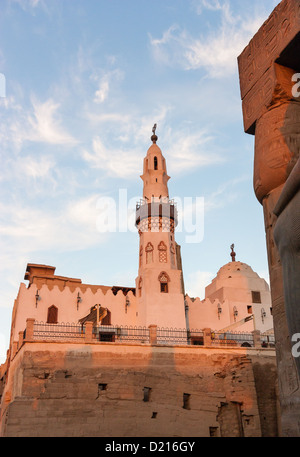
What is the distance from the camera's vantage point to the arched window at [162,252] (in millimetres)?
27734

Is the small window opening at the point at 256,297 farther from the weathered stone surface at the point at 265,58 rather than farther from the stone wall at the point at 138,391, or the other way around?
the weathered stone surface at the point at 265,58

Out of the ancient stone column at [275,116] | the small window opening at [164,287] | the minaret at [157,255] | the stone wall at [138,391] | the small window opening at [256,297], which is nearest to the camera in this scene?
the ancient stone column at [275,116]

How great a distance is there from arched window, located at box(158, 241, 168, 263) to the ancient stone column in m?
19.8

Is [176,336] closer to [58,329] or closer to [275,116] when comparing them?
[58,329]

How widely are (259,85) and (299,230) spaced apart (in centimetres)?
419

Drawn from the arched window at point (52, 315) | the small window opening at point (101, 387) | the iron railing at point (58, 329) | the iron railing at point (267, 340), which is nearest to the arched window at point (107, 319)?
the iron railing at point (58, 329)

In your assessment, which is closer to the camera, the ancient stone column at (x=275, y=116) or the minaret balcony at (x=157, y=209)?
the ancient stone column at (x=275, y=116)

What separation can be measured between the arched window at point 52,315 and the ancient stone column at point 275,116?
63.4 feet

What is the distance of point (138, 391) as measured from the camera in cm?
1681

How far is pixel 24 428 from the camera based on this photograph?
598 inches

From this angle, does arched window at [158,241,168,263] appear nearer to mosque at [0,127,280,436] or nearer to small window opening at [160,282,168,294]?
mosque at [0,127,280,436]

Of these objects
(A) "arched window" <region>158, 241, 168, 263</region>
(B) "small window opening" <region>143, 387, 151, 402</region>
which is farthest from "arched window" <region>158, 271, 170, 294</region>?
(B) "small window opening" <region>143, 387, 151, 402</region>

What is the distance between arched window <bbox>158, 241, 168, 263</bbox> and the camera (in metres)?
27.7
